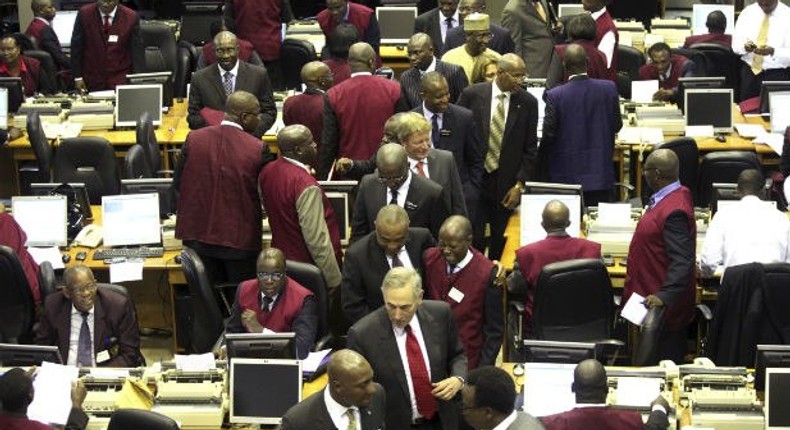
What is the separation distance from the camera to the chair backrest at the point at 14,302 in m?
10.8

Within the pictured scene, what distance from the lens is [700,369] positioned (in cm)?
935

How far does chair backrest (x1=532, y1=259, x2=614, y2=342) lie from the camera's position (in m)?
10.2

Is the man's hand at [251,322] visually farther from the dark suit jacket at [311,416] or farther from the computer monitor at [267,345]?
the dark suit jacket at [311,416]

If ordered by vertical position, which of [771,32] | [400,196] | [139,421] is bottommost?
[139,421]

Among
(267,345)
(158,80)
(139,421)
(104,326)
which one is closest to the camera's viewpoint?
(139,421)

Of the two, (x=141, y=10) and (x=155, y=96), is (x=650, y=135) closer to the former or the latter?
(x=155, y=96)

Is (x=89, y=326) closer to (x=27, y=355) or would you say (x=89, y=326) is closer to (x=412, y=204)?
(x=27, y=355)

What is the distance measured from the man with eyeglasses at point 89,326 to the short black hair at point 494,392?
3248 mm

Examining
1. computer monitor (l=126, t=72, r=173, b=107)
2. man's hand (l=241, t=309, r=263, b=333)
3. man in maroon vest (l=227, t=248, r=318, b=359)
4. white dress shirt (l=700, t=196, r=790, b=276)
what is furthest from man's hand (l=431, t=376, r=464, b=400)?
computer monitor (l=126, t=72, r=173, b=107)

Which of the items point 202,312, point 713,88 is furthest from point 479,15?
point 202,312

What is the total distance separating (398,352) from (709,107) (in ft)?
20.6

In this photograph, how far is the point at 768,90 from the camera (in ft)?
47.2

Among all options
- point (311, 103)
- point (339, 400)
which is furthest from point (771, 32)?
point (339, 400)

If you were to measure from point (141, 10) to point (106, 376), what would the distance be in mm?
11667
